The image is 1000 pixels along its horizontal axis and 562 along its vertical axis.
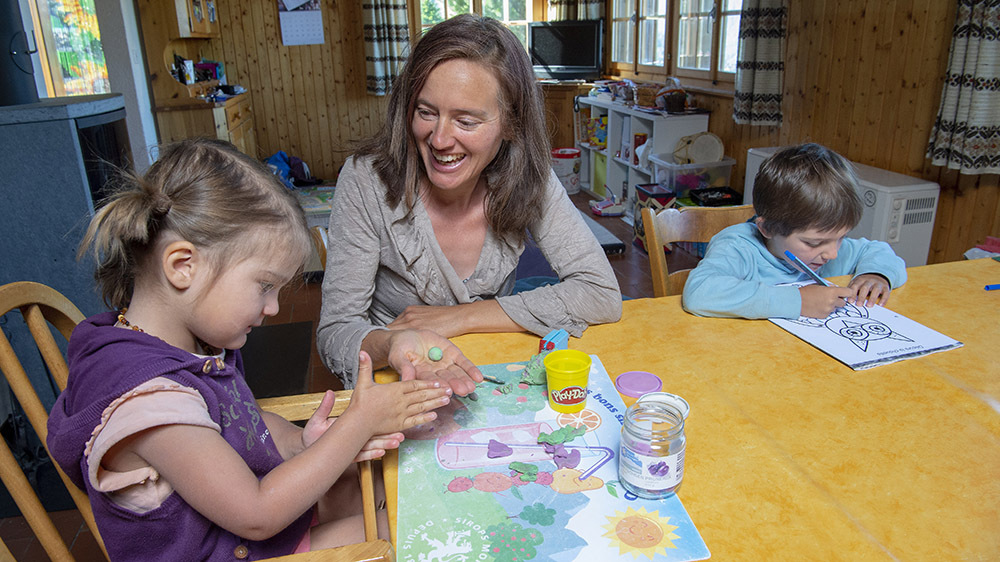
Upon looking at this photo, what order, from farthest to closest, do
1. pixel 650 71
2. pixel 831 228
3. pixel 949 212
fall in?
pixel 650 71 < pixel 949 212 < pixel 831 228

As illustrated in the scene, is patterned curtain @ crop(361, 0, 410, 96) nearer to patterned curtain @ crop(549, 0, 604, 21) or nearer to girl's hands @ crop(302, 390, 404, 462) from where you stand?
patterned curtain @ crop(549, 0, 604, 21)

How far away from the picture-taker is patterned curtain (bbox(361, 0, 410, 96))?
553 cm

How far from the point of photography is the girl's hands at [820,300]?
1265 mm

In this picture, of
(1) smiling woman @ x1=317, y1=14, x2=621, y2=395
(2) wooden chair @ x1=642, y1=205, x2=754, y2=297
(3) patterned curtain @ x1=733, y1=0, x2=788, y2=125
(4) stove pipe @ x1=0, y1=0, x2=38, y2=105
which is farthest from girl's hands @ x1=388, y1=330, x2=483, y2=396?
(3) patterned curtain @ x1=733, y1=0, x2=788, y2=125

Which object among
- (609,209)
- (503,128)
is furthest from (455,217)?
(609,209)

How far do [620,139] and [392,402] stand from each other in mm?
4484

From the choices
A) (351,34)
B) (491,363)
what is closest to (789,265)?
(491,363)

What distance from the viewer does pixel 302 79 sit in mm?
5855

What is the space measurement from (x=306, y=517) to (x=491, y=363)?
38cm

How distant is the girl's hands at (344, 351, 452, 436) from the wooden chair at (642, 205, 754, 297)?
2.52 ft

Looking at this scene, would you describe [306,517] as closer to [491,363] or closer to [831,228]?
[491,363]

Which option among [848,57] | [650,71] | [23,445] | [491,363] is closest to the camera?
[491,363]

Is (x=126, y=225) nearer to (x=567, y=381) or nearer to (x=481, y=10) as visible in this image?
(x=567, y=381)

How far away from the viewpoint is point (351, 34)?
5.84m
